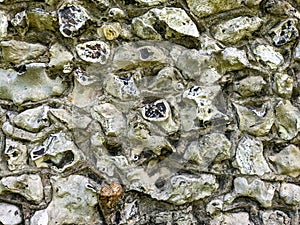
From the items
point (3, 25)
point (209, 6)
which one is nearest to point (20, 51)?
point (3, 25)

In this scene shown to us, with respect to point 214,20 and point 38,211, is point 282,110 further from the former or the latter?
point 38,211

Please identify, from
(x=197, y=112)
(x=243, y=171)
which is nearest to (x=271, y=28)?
(x=197, y=112)

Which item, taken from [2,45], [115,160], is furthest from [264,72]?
[2,45]

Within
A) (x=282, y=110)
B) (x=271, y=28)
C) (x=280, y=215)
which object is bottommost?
(x=280, y=215)

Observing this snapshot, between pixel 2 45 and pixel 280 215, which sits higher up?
pixel 2 45

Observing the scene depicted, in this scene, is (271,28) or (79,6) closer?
(79,6)

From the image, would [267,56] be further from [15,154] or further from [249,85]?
[15,154]

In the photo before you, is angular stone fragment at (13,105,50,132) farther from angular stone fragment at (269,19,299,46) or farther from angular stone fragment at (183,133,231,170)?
angular stone fragment at (269,19,299,46)
